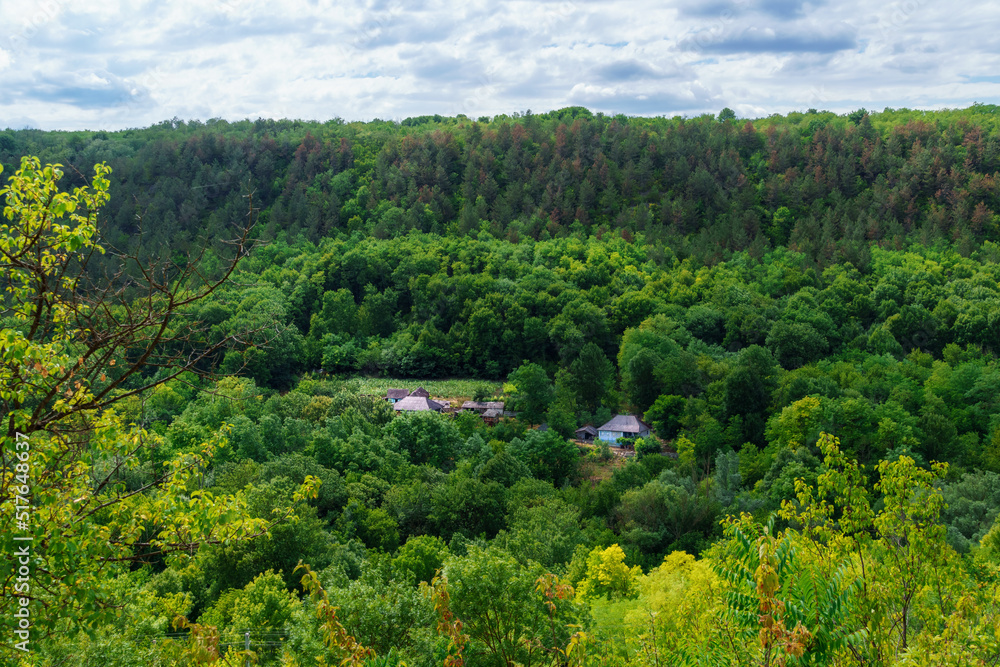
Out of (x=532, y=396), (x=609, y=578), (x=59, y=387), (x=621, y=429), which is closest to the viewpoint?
(x=59, y=387)

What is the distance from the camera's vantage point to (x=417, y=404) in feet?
151

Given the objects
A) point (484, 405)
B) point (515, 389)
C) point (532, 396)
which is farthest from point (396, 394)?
point (532, 396)

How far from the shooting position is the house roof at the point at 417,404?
149 feet

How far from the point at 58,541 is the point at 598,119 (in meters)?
81.1

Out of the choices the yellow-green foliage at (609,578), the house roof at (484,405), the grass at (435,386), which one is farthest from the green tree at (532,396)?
the yellow-green foliage at (609,578)

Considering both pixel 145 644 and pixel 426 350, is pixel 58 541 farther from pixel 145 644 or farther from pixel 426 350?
pixel 426 350

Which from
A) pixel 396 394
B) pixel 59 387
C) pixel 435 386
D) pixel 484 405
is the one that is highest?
pixel 59 387

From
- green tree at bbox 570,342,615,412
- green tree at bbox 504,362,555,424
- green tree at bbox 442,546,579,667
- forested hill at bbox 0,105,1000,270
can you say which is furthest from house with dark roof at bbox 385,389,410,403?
green tree at bbox 442,546,579,667

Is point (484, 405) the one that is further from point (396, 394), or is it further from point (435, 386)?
point (435, 386)

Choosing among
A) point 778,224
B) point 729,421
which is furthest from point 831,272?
point 729,421

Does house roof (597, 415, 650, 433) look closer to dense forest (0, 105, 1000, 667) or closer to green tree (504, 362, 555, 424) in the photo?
dense forest (0, 105, 1000, 667)

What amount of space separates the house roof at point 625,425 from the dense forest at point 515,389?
1.13 meters

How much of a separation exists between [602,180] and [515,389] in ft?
116

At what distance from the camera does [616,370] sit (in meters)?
51.2
